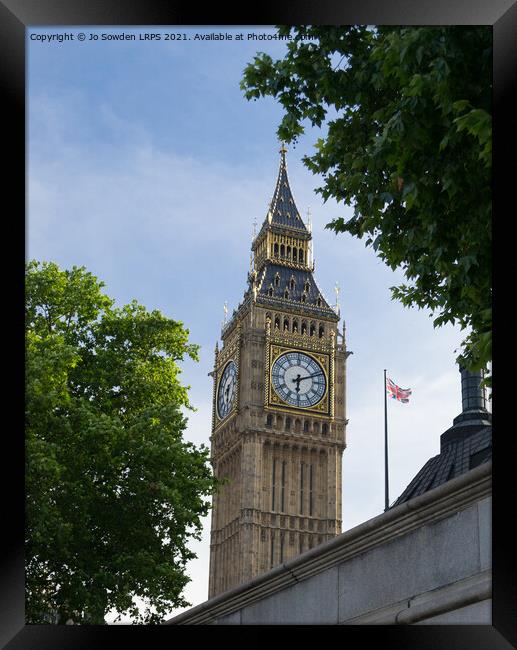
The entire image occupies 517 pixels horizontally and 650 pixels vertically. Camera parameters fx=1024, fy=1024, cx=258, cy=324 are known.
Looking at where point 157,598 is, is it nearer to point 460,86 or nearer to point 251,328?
point 460,86

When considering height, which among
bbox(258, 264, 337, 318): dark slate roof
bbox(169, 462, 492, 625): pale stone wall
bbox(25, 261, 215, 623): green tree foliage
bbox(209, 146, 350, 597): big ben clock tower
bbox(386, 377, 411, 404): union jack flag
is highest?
bbox(258, 264, 337, 318): dark slate roof

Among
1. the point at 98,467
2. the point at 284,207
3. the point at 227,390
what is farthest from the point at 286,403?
the point at 98,467

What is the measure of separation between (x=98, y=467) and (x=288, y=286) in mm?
63365

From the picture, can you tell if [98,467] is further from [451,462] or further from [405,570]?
[451,462]

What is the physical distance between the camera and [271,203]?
290 ft

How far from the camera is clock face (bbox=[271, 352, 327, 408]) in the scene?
283 ft

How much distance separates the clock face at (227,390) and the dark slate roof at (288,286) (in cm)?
757

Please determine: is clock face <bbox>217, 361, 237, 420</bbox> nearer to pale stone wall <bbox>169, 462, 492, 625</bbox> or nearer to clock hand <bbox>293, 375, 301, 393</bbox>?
clock hand <bbox>293, 375, 301, 393</bbox>

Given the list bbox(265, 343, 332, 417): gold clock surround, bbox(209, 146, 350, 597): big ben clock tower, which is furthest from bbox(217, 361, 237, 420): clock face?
bbox(265, 343, 332, 417): gold clock surround

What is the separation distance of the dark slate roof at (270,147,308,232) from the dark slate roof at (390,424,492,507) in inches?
1408

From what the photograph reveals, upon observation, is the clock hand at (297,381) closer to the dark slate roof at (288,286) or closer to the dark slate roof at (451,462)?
the dark slate roof at (288,286)

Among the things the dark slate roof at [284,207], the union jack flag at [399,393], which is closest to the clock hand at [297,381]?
the dark slate roof at [284,207]
